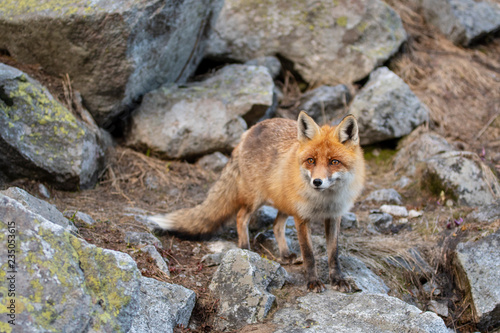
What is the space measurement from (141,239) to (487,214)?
12.3 feet

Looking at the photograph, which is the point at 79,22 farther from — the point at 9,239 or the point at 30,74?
the point at 9,239

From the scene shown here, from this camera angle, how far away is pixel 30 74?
5.39 metres

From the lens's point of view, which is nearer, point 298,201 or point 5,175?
point 298,201

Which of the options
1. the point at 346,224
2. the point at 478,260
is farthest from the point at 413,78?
the point at 478,260

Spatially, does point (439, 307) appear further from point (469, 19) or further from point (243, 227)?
point (469, 19)

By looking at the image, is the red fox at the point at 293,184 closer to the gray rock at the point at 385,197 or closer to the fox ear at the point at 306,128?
the fox ear at the point at 306,128

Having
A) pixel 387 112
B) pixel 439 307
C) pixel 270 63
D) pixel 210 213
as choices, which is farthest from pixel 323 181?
pixel 270 63

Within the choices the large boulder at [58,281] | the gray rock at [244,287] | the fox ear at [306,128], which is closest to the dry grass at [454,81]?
the fox ear at [306,128]

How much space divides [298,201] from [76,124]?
113 inches

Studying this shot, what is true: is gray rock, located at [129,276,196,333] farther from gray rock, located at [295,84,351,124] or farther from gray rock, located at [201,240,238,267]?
gray rock, located at [295,84,351,124]

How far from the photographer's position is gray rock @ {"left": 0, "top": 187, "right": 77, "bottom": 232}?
3.28 metres

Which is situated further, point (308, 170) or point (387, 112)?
point (387, 112)

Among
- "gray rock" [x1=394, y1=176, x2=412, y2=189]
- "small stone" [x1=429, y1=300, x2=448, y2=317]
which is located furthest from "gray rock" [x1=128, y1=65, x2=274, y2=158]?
"small stone" [x1=429, y1=300, x2=448, y2=317]

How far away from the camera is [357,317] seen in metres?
3.20
